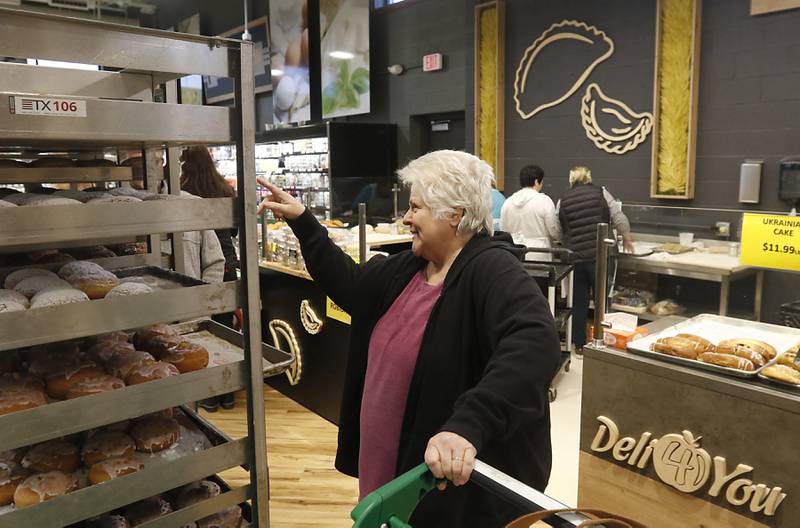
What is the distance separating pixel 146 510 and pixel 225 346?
50cm

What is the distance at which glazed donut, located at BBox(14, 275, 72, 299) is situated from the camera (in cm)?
144

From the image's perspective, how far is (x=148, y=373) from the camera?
150 cm

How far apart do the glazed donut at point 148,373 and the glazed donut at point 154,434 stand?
0.16m

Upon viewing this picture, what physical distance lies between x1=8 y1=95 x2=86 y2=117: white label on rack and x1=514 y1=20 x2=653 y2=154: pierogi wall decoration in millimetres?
6006

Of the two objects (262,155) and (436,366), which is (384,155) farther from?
(436,366)

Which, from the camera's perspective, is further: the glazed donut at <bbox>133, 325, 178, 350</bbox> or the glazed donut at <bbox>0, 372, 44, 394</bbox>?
the glazed donut at <bbox>133, 325, 178, 350</bbox>

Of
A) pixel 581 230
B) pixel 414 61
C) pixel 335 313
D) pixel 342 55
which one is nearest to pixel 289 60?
pixel 342 55

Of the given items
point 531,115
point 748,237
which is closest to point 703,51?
point 531,115

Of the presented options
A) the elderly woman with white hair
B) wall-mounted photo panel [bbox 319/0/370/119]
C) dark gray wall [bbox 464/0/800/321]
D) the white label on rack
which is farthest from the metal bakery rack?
wall-mounted photo panel [bbox 319/0/370/119]

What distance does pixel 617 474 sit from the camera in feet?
8.29

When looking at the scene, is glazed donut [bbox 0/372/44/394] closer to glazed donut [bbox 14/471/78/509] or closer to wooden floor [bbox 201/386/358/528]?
glazed donut [bbox 14/471/78/509]

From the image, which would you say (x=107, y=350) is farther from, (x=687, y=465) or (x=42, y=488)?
(x=687, y=465)

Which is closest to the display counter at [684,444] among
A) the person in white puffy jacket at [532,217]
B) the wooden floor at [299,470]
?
the wooden floor at [299,470]

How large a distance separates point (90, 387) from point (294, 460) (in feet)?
7.78
